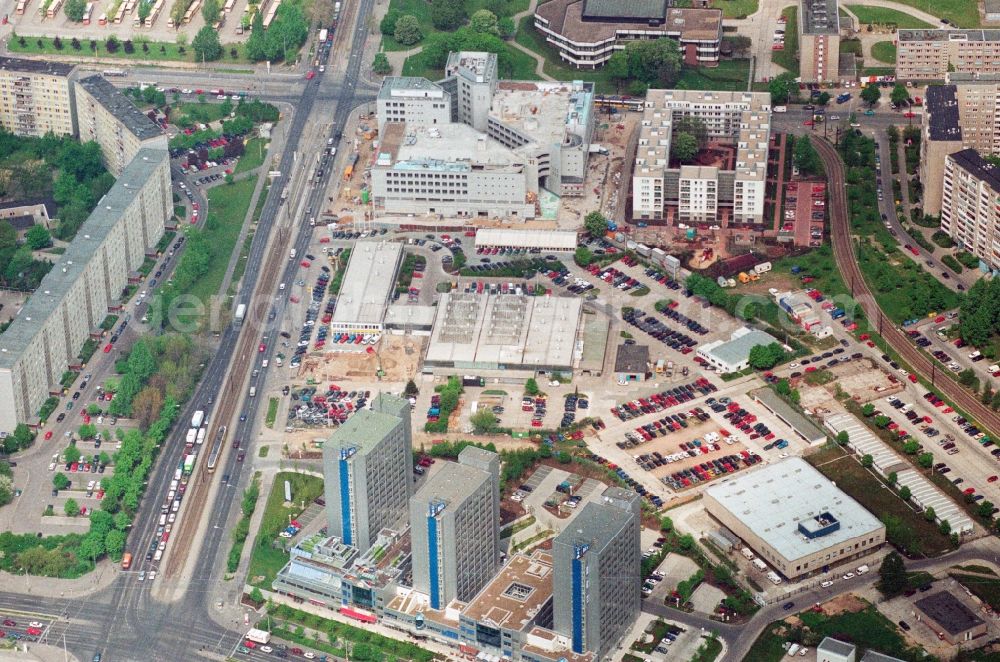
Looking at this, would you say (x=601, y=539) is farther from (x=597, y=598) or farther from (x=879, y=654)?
(x=879, y=654)

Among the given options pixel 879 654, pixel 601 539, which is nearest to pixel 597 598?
pixel 601 539
